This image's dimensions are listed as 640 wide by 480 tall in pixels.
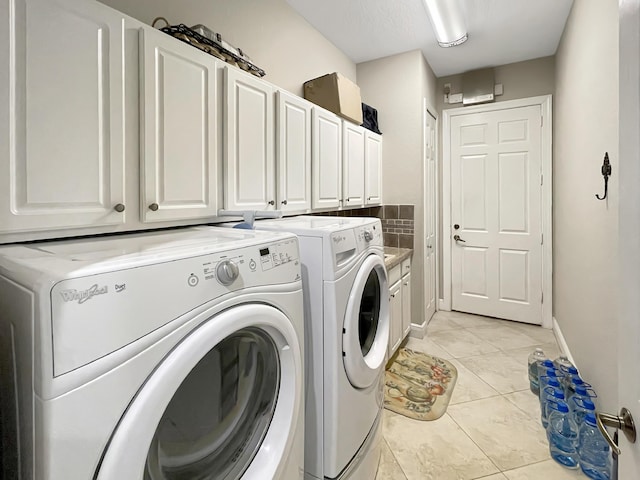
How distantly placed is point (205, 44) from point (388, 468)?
82.3 inches

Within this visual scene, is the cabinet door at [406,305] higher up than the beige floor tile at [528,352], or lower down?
higher up

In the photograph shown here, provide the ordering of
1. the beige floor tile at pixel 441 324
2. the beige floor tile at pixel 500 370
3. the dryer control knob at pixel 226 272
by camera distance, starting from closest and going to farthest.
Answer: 1. the dryer control knob at pixel 226 272
2. the beige floor tile at pixel 500 370
3. the beige floor tile at pixel 441 324

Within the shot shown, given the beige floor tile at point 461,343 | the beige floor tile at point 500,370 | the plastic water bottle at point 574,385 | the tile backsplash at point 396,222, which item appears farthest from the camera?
the tile backsplash at point 396,222

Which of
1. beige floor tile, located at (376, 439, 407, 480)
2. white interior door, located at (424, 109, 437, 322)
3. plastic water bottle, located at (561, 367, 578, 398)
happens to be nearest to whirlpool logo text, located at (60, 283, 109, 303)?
beige floor tile, located at (376, 439, 407, 480)

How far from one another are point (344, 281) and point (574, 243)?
2.01 m

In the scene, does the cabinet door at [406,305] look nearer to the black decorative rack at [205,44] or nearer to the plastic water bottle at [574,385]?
the plastic water bottle at [574,385]

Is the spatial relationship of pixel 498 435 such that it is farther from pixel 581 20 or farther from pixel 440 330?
pixel 581 20

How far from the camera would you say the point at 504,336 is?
3.21 meters

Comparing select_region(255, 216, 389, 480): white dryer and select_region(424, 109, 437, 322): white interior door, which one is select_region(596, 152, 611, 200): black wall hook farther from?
select_region(424, 109, 437, 322): white interior door

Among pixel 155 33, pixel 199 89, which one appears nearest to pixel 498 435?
pixel 199 89

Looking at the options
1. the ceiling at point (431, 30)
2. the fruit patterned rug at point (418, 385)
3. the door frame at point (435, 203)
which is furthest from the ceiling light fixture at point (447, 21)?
the fruit patterned rug at point (418, 385)

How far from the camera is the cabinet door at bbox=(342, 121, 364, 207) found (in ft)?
8.30

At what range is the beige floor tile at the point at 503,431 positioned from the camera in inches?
66.9

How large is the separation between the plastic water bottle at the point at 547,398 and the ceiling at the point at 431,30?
2509 mm
